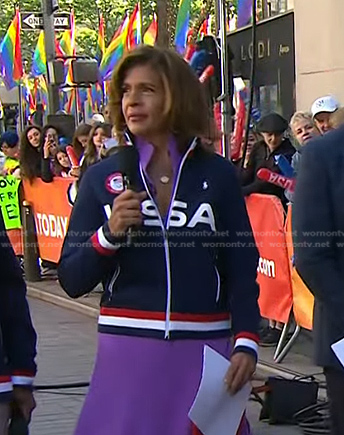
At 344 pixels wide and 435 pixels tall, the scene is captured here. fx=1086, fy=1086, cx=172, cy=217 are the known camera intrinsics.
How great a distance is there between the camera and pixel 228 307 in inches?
127

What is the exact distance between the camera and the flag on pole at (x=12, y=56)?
23141 mm

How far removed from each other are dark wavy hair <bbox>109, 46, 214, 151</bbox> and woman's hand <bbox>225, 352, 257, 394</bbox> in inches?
25.4

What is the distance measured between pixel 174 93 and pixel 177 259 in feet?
1.61

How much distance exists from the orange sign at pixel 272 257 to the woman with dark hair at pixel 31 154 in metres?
5.37

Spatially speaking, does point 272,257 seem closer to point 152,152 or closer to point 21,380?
point 152,152

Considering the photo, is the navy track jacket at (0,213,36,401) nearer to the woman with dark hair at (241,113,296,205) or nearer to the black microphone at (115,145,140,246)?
the black microphone at (115,145,140,246)

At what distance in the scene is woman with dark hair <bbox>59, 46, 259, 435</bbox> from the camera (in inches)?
123

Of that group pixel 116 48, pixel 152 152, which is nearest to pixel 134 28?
pixel 116 48

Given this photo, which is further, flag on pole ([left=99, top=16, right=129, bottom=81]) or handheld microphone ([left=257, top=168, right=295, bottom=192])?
flag on pole ([left=99, top=16, right=129, bottom=81])

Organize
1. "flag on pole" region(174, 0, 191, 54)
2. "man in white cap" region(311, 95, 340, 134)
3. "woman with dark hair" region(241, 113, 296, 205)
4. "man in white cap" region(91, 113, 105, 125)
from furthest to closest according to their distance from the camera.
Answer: "man in white cap" region(91, 113, 105, 125) → "flag on pole" region(174, 0, 191, 54) → "woman with dark hair" region(241, 113, 296, 205) → "man in white cap" region(311, 95, 340, 134)

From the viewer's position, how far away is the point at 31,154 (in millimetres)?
13578

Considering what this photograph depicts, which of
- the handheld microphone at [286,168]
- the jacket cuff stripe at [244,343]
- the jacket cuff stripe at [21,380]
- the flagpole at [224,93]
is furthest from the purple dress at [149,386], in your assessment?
the flagpole at [224,93]

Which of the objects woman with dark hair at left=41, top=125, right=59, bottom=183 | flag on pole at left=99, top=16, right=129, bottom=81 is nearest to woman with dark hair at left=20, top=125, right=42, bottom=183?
woman with dark hair at left=41, top=125, right=59, bottom=183

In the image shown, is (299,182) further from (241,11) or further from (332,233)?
(241,11)
